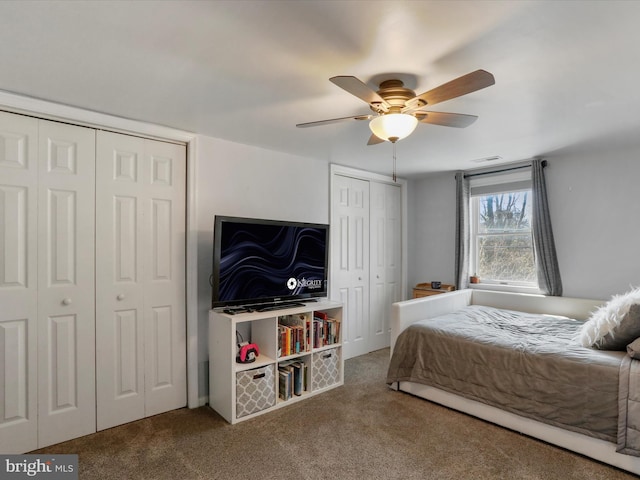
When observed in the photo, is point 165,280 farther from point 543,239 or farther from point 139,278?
point 543,239

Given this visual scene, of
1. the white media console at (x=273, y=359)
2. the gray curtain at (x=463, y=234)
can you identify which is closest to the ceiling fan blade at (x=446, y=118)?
the white media console at (x=273, y=359)

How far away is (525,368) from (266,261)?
6.94 feet

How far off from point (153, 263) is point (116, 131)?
1.03 meters

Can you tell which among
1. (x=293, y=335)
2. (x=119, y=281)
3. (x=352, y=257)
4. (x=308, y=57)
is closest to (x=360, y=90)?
(x=308, y=57)

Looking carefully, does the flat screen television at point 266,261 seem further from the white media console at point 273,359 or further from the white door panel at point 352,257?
the white door panel at point 352,257

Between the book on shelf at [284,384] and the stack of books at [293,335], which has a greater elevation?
the stack of books at [293,335]

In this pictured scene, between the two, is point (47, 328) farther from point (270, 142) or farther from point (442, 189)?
point (442, 189)

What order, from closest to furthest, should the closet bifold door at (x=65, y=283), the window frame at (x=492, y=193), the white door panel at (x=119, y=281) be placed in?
the closet bifold door at (x=65, y=283), the white door panel at (x=119, y=281), the window frame at (x=492, y=193)

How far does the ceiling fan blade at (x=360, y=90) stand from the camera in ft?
5.18

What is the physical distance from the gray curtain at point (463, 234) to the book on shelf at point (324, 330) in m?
1.96

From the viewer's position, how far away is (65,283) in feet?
7.83

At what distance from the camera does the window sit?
4078 mm

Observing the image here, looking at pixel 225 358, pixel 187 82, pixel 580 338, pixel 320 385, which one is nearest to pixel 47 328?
pixel 225 358

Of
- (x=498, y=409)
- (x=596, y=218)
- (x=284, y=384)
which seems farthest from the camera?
(x=596, y=218)
